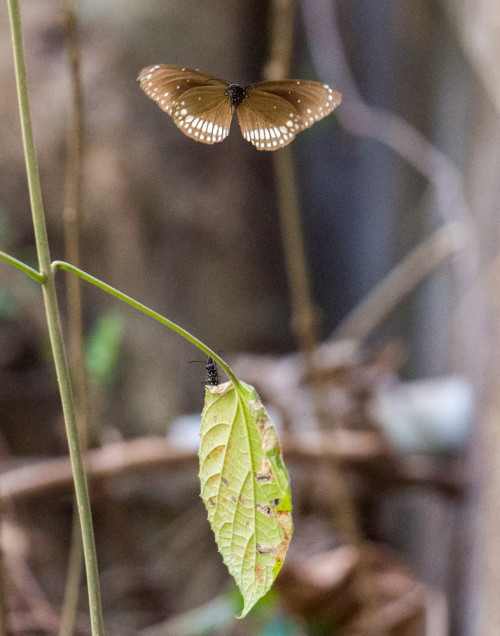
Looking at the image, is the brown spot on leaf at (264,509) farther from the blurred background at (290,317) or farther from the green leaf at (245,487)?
the blurred background at (290,317)

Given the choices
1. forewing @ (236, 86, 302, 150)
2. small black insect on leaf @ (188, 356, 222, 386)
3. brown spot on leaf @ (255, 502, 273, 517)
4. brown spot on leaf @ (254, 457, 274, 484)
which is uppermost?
forewing @ (236, 86, 302, 150)

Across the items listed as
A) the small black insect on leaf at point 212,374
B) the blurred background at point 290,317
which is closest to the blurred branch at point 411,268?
the blurred background at point 290,317

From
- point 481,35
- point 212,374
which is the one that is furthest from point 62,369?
point 481,35

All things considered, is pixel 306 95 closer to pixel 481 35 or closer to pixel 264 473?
pixel 264 473

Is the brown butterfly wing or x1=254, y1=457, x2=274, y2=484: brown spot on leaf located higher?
the brown butterfly wing

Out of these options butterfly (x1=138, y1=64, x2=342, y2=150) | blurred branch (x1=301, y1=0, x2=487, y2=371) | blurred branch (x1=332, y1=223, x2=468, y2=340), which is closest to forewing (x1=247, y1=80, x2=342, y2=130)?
butterfly (x1=138, y1=64, x2=342, y2=150)

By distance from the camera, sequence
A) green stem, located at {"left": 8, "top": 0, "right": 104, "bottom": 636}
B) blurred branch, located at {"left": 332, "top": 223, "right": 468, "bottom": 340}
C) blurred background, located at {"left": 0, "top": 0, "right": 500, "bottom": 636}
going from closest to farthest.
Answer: green stem, located at {"left": 8, "top": 0, "right": 104, "bottom": 636}, blurred background, located at {"left": 0, "top": 0, "right": 500, "bottom": 636}, blurred branch, located at {"left": 332, "top": 223, "right": 468, "bottom": 340}

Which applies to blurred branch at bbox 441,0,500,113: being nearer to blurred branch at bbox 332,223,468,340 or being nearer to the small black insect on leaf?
blurred branch at bbox 332,223,468,340
